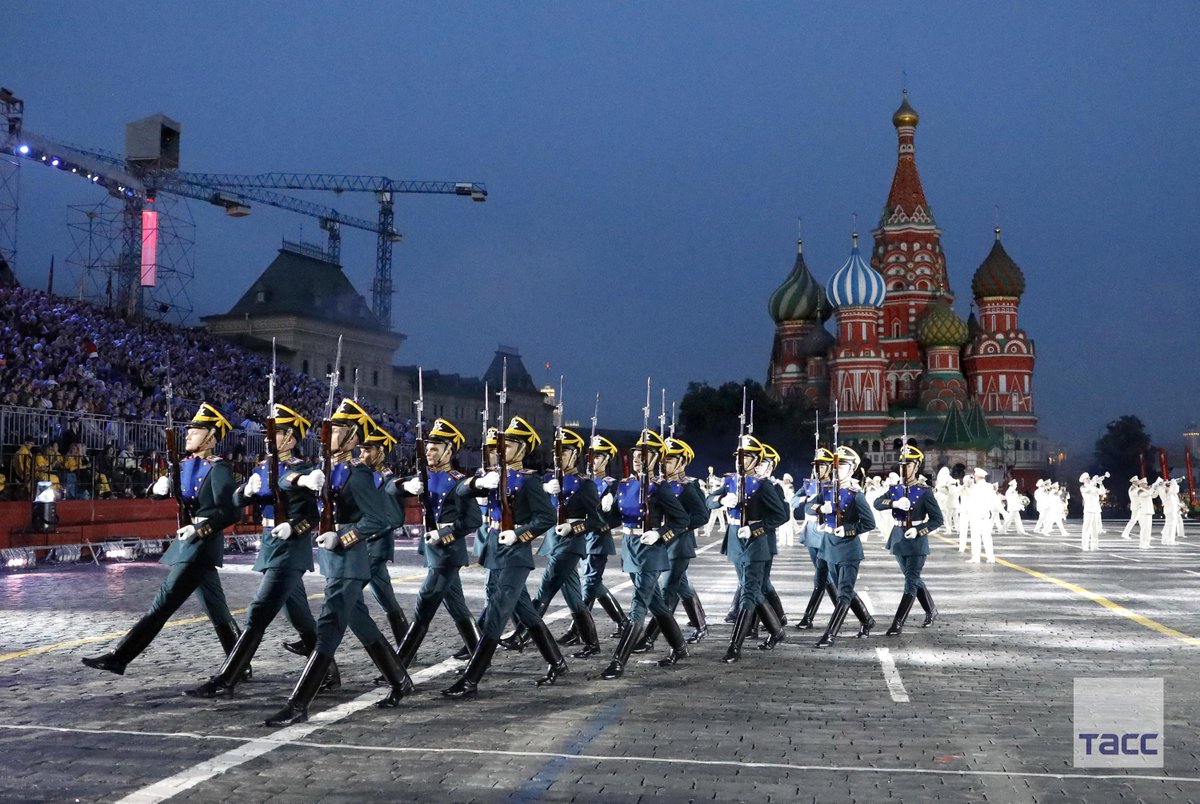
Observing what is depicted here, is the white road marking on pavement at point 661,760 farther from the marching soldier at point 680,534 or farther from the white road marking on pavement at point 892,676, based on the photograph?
the marching soldier at point 680,534

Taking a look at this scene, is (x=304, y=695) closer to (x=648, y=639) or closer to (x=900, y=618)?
(x=648, y=639)

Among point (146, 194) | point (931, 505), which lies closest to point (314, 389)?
point (146, 194)

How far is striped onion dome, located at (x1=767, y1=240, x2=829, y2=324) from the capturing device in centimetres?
11825

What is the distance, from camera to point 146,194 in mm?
53406

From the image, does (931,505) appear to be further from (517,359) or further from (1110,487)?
(1110,487)

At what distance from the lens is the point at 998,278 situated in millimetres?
111188

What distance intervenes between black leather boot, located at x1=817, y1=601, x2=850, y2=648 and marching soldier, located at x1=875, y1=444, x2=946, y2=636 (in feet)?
3.15

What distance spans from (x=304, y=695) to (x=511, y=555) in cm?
212

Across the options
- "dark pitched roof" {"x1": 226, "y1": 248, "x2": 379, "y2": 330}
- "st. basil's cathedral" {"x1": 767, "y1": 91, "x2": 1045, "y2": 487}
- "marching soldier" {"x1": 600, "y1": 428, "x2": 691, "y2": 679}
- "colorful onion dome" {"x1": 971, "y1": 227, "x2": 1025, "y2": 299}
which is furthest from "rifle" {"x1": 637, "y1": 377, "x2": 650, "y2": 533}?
"colorful onion dome" {"x1": 971, "y1": 227, "x2": 1025, "y2": 299}

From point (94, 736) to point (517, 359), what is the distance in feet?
331

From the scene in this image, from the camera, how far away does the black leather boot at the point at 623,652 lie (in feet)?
36.3

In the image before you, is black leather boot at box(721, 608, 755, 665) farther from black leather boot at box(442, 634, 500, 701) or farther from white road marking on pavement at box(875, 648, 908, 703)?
black leather boot at box(442, 634, 500, 701)

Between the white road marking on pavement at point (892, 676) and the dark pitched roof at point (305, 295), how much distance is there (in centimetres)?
7305

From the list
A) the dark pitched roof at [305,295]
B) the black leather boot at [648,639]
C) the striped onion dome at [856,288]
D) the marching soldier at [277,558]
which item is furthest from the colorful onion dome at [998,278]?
the marching soldier at [277,558]
